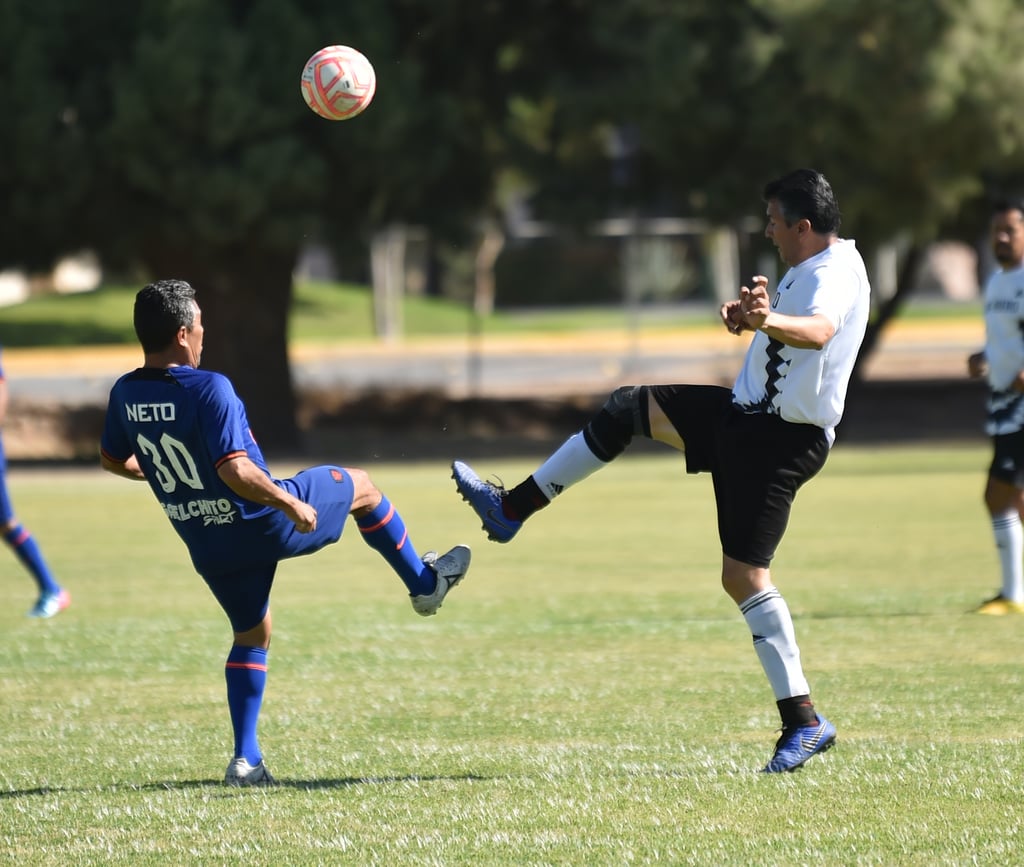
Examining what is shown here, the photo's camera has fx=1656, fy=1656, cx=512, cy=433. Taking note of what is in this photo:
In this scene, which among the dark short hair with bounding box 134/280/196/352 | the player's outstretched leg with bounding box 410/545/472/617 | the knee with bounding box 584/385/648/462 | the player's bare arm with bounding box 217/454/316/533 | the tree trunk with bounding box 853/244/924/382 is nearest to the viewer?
the player's bare arm with bounding box 217/454/316/533

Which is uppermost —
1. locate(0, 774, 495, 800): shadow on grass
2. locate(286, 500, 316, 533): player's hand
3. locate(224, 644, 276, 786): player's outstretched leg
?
locate(286, 500, 316, 533): player's hand

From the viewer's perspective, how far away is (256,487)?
6.09 metres

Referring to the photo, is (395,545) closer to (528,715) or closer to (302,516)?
(302,516)

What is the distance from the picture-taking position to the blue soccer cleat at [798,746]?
6.38 m

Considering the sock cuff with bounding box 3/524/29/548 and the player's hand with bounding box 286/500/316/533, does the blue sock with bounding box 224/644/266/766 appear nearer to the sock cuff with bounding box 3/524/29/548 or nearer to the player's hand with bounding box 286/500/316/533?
the player's hand with bounding box 286/500/316/533

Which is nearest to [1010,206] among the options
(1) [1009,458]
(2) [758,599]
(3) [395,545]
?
(1) [1009,458]

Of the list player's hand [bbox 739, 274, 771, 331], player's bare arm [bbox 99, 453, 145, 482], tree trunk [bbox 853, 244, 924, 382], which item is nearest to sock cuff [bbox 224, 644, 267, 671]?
player's bare arm [bbox 99, 453, 145, 482]

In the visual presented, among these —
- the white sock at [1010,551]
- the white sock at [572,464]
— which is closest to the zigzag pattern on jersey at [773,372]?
the white sock at [572,464]

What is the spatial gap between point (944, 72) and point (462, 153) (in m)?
7.32

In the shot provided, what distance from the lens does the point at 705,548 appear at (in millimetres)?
14422

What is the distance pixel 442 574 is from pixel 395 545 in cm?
24

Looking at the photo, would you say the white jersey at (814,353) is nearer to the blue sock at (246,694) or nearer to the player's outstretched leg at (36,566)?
the blue sock at (246,694)

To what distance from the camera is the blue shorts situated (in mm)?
6438

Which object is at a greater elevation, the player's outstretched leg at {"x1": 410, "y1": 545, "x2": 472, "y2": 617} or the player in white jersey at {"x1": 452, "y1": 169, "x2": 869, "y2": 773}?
the player in white jersey at {"x1": 452, "y1": 169, "x2": 869, "y2": 773}
